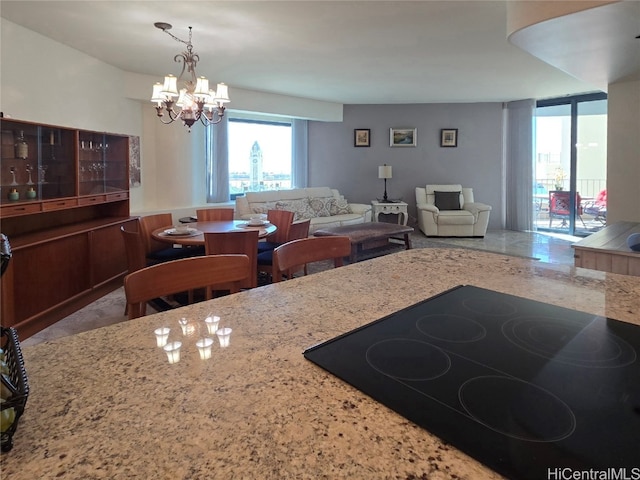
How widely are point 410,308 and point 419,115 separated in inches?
304

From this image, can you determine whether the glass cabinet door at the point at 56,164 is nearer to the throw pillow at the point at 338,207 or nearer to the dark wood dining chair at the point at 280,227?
the dark wood dining chair at the point at 280,227

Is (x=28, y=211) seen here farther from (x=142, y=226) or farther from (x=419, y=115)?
(x=419, y=115)

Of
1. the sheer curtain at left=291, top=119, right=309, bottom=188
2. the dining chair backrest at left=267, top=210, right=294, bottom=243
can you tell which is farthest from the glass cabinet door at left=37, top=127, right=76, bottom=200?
the sheer curtain at left=291, top=119, right=309, bottom=188

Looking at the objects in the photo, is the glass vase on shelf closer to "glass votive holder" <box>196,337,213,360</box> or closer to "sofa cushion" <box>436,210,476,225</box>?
"glass votive holder" <box>196,337,213,360</box>

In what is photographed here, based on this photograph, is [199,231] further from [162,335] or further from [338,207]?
[338,207]

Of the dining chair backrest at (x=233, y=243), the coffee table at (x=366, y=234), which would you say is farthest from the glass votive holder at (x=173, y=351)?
the coffee table at (x=366, y=234)

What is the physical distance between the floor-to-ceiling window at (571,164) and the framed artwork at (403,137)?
7.39ft

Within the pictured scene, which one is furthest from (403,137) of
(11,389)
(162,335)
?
(11,389)

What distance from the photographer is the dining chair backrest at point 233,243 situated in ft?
10.2

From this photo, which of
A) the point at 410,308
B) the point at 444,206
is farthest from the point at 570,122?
the point at 410,308

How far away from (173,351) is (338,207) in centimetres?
652

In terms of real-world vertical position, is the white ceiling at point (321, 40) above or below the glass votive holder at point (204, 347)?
above

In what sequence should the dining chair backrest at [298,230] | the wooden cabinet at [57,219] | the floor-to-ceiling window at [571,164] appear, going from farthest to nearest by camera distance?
the floor-to-ceiling window at [571,164], the dining chair backrest at [298,230], the wooden cabinet at [57,219]

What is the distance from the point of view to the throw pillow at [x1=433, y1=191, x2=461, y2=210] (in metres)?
7.65
